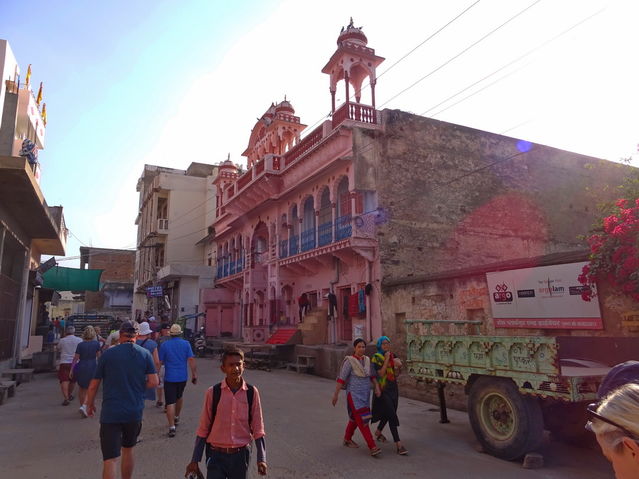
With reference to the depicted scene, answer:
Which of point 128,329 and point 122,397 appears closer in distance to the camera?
point 122,397

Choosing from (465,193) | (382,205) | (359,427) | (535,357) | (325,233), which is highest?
(465,193)

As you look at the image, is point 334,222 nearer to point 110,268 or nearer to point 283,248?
point 283,248

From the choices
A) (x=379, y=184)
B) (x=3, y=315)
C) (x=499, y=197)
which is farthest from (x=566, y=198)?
(x=3, y=315)

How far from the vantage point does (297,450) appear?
21.7ft

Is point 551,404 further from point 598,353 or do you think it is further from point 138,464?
point 138,464

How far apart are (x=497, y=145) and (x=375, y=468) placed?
17.3 m

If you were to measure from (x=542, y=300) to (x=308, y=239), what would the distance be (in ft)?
37.1

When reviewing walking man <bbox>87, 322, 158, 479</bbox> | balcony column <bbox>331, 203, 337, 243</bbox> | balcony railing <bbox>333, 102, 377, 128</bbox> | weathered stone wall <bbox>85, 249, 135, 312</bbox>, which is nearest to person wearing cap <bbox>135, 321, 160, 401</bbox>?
walking man <bbox>87, 322, 158, 479</bbox>

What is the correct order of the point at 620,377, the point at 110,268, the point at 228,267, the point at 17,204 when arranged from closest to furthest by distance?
the point at 620,377 → the point at 17,204 → the point at 228,267 → the point at 110,268

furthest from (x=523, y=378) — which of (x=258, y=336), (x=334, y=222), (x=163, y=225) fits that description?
(x=163, y=225)

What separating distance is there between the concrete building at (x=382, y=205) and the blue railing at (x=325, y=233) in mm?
52

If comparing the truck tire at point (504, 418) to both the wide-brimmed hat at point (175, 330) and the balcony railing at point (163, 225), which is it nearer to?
the wide-brimmed hat at point (175, 330)

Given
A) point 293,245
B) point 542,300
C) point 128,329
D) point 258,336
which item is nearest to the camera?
point 128,329

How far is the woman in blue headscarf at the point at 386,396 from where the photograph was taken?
6.68 metres
